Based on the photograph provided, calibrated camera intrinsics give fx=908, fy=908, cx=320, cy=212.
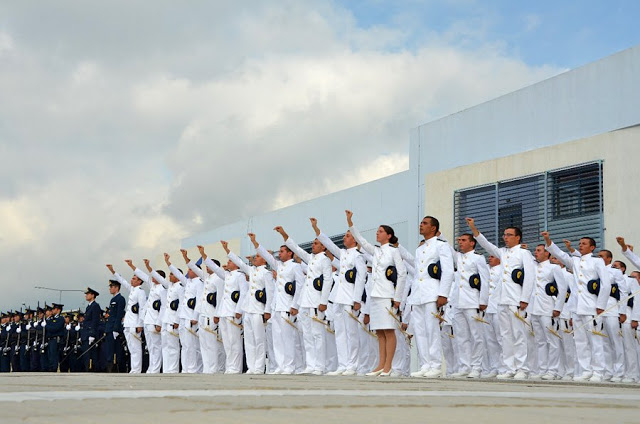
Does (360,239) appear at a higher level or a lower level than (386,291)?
higher

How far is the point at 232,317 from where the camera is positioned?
610 inches

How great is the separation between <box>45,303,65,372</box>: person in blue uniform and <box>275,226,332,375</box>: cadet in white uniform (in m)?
10.3

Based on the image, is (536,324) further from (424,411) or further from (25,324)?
(25,324)

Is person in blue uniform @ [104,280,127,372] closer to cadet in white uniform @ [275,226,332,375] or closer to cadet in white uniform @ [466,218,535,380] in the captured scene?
cadet in white uniform @ [275,226,332,375]

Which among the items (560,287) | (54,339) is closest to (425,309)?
(560,287)

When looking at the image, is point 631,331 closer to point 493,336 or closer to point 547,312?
point 547,312

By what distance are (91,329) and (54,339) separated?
2.61 metres

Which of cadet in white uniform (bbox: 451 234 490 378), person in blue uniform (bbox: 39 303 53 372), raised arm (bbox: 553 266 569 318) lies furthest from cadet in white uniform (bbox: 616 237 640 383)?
person in blue uniform (bbox: 39 303 53 372)

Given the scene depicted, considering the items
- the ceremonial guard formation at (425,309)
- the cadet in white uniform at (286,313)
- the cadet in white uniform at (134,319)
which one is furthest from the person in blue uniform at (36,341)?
the cadet in white uniform at (286,313)

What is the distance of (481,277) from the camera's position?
12688 mm

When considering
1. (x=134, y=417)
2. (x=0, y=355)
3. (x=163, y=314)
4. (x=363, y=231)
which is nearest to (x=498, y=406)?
(x=134, y=417)

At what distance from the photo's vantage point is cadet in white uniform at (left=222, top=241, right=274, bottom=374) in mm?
14680

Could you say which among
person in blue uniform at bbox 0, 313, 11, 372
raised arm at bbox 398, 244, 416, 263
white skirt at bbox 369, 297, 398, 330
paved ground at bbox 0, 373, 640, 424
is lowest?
person in blue uniform at bbox 0, 313, 11, 372

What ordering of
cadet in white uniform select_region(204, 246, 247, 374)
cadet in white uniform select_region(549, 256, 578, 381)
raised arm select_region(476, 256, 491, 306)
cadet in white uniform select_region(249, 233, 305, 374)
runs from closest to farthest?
raised arm select_region(476, 256, 491, 306)
cadet in white uniform select_region(549, 256, 578, 381)
cadet in white uniform select_region(249, 233, 305, 374)
cadet in white uniform select_region(204, 246, 247, 374)
